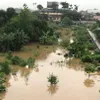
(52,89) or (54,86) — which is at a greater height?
(54,86)

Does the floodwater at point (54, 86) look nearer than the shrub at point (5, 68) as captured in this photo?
Result: Yes

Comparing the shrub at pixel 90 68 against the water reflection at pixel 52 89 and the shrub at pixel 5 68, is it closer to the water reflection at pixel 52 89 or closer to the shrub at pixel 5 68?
the water reflection at pixel 52 89

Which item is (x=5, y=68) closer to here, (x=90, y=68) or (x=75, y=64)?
(x=90, y=68)

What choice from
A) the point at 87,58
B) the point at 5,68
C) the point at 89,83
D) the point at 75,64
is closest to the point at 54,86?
the point at 89,83

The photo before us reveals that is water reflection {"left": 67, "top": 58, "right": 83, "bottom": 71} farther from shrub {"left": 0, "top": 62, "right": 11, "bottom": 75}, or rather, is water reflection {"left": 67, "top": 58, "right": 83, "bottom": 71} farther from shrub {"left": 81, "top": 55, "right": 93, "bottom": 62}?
shrub {"left": 0, "top": 62, "right": 11, "bottom": 75}

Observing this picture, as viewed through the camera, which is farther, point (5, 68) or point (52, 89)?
point (5, 68)

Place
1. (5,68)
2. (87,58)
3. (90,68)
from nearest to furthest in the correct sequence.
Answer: (5,68) → (90,68) → (87,58)

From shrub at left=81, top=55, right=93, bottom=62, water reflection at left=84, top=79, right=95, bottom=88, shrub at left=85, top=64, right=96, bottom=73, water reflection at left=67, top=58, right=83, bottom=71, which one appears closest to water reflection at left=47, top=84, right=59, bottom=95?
water reflection at left=84, top=79, right=95, bottom=88

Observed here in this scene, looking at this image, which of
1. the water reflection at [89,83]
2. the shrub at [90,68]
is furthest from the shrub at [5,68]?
the shrub at [90,68]
